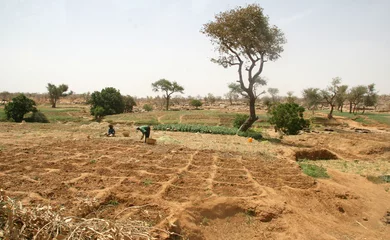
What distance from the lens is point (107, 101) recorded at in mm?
35125

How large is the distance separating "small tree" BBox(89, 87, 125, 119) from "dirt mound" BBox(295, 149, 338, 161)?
26122 mm

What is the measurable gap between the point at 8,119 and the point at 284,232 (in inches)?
1117

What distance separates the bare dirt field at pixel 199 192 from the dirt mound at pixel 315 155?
8.17ft

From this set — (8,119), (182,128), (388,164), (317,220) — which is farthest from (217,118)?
(317,220)

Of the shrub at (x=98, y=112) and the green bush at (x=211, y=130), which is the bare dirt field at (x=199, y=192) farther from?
the shrub at (x=98, y=112)

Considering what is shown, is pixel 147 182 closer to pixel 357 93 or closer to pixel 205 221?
pixel 205 221

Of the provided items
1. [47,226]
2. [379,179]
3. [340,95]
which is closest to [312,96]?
[340,95]

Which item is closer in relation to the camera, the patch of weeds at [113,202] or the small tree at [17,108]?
the patch of weeds at [113,202]

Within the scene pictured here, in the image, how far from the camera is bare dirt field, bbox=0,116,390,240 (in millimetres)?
5074

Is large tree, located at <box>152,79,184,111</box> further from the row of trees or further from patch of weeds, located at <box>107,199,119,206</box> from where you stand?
patch of weeds, located at <box>107,199,119,206</box>

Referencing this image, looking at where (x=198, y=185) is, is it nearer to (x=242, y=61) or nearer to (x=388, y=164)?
(x=388, y=164)

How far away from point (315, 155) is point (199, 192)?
8816mm

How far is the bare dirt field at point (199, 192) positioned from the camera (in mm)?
5074

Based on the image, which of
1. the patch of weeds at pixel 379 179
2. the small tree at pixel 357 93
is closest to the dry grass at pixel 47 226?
the patch of weeds at pixel 379 179
